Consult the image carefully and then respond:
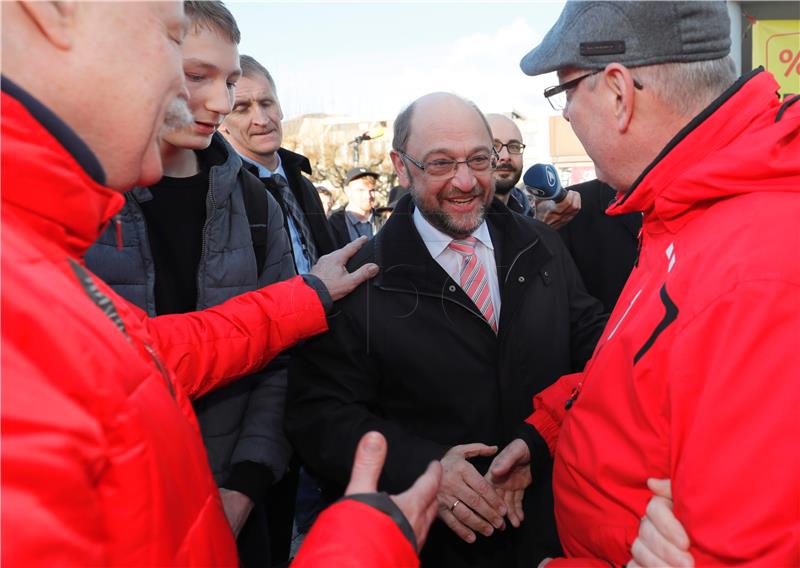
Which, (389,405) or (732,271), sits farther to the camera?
(389,405)

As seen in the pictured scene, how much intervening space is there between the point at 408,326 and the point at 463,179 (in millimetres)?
729

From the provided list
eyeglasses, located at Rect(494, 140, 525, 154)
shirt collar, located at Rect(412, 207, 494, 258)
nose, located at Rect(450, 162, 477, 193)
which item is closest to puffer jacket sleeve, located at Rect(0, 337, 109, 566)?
shirt collar, located at Rect(412, 207, 494, 258)

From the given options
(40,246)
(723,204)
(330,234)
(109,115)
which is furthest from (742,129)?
(330,234)

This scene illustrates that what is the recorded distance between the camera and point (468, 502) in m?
2.28

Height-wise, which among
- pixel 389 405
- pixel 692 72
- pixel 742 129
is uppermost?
pixel 692 72

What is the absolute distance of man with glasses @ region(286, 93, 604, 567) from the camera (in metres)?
2.36

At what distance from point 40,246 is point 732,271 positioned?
1.19m

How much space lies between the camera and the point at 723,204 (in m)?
1.48

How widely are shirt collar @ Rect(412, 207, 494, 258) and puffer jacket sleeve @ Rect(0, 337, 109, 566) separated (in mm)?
2045

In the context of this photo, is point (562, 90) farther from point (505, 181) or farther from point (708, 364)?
point (505, 181)

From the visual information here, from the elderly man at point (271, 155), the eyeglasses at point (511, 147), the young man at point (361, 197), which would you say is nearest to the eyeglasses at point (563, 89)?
the elderly man at point (271, 155)

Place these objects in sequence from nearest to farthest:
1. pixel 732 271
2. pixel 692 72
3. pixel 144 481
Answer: pixel 144 481, pixel 732 271, pixel 692 72

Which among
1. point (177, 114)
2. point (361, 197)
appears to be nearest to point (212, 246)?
point (177, 114)

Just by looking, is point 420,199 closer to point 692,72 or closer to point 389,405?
point 389,405
